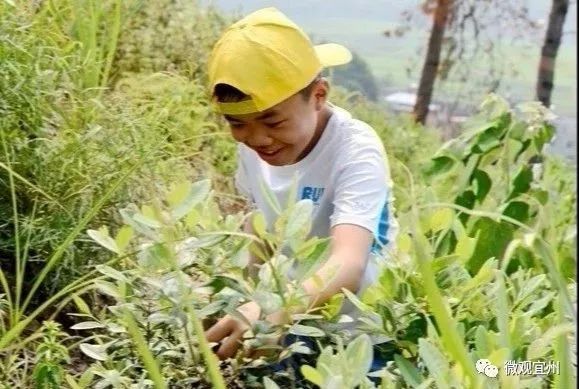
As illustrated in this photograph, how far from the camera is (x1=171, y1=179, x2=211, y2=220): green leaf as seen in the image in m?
0.97

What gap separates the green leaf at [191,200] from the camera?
3.17 feet

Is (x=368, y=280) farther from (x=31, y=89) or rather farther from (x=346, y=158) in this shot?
(x=31, y=89)

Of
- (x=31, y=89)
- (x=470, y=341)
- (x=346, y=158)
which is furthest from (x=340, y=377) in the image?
(x=31, y=89)

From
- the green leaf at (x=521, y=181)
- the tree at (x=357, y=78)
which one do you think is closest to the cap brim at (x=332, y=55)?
the green leaf at (x=521, y=181)

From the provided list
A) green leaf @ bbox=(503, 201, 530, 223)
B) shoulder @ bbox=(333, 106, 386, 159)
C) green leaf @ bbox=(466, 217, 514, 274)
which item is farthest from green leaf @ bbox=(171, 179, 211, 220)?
green leaf @ bbox=(503, 201, 530, 223)

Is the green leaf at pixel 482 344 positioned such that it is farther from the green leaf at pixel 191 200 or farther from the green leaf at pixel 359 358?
the green leaf at pixel 191 200

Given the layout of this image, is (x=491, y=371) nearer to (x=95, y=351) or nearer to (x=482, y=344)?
(x=482, y=344)

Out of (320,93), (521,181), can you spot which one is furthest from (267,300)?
(521,181)

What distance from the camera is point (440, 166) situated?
2.04m

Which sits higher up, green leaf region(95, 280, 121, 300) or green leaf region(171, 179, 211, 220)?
green leaf region(171, 179, 211, 220)

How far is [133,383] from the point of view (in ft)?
3.53

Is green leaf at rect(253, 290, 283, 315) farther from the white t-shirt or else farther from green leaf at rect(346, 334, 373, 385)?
the white t-shirt

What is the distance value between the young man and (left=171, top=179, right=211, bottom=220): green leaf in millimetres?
229

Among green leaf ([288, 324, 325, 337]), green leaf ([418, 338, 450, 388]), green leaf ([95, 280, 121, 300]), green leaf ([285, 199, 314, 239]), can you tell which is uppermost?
green leaf ([285, 199, 314, 239])
